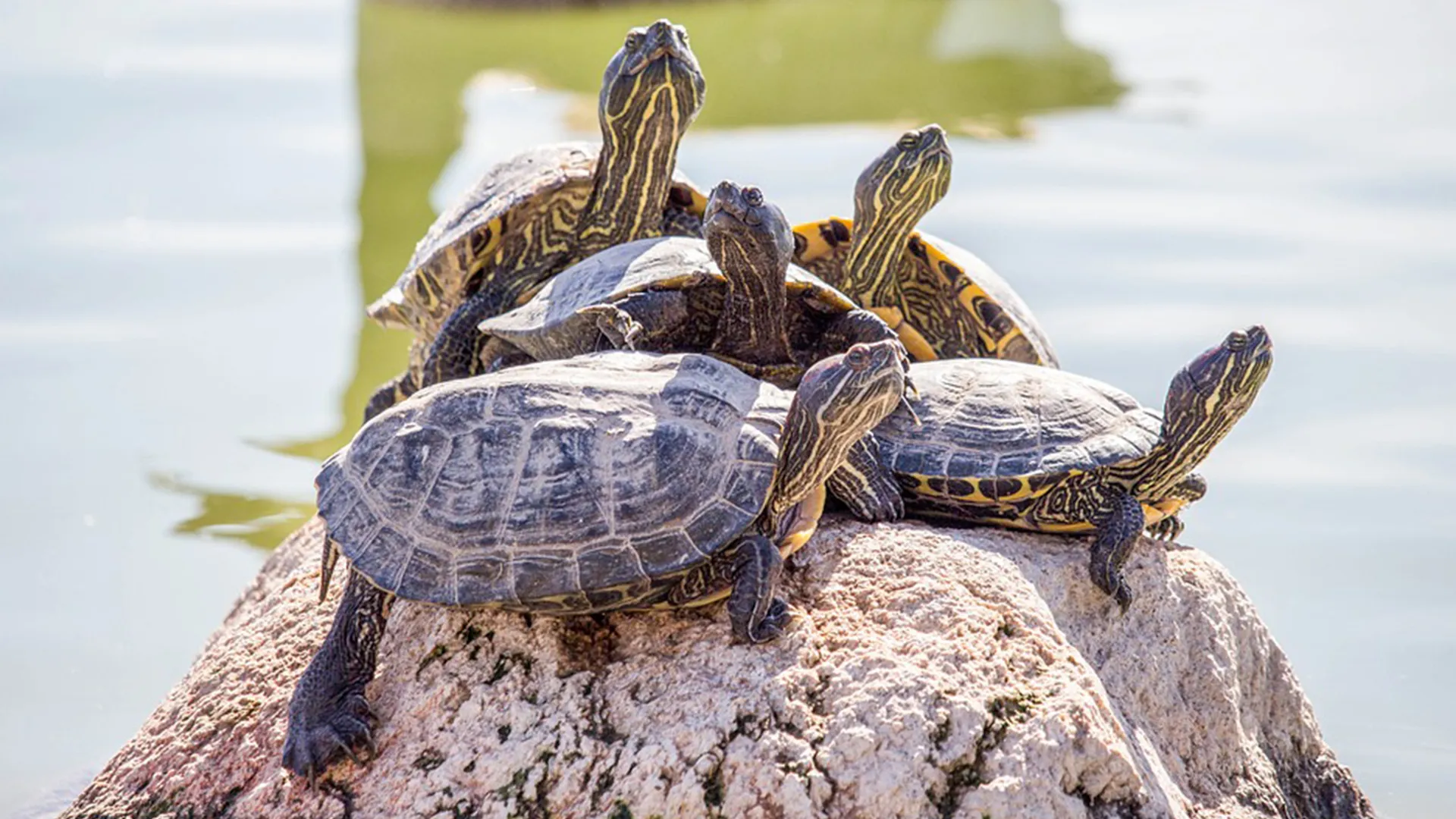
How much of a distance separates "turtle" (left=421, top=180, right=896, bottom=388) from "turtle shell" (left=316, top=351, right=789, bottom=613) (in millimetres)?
559

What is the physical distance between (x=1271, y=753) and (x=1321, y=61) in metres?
11.2

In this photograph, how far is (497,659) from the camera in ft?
9.82

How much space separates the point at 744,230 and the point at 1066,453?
88 cm

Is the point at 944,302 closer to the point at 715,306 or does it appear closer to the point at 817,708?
the point at 715,306

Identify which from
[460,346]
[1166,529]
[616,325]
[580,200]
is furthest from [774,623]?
[580,200]

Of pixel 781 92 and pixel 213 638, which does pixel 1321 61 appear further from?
pixel 213 638

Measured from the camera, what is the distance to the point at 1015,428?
3.44 m

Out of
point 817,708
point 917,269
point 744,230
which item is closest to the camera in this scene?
point 817,708

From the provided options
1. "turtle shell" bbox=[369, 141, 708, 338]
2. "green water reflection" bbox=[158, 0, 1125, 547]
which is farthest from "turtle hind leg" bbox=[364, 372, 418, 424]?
"green water reflection" bbox=[158, 0, 1125, 547]

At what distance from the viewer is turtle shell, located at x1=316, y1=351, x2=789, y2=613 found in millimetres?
2857

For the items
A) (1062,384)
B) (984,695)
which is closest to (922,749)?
(984,695)

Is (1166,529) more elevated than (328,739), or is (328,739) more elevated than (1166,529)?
(1166,529)

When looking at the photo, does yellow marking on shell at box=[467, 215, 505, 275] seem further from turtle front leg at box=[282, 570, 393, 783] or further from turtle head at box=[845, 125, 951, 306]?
turtle front leg at box=[282, 570, 393, 783]

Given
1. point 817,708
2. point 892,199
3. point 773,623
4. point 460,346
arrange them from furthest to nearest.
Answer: point 460,346
point 892,199
point 773,623
point 817,708
